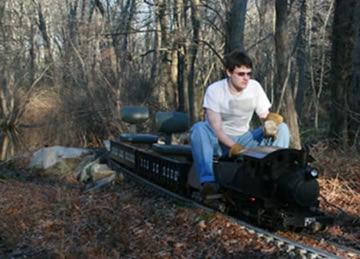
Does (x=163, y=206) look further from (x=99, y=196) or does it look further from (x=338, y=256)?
(x=338, y=256)

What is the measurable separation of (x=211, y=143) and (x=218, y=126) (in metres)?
0.22

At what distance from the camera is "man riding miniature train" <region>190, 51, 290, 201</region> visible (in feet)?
18.5

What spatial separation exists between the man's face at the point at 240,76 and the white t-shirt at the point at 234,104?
13 centimetres

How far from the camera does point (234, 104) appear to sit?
5938 mm

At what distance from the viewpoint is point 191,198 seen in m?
6.82

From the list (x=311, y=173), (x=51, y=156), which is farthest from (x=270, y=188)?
(x=51, y=156)

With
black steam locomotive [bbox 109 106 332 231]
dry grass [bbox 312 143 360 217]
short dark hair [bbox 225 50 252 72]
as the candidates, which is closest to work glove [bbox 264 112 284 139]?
black steam locomotive [bbox 109 106 332 231]

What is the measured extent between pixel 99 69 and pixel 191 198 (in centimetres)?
1183

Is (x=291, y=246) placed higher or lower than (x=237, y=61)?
lower

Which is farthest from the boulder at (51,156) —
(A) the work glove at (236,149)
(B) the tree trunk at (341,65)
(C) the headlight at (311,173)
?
(C) the headlight at (311,173)

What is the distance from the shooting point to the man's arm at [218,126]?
18.6ft

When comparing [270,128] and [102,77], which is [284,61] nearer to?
[270,128]

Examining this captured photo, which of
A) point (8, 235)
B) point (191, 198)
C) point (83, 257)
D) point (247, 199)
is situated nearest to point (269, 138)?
point (247, 199)

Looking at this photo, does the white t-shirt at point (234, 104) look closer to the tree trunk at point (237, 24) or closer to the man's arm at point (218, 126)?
the man's arm at point (218, 126)
